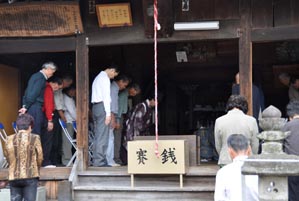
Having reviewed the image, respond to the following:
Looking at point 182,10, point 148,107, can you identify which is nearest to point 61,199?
point 148,107

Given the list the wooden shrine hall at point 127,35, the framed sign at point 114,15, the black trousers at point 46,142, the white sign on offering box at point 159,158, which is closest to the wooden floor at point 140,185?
the wooden shrine hall at point 127,35

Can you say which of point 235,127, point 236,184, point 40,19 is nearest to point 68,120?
point 40,19

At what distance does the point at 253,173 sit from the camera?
3607 millimetres

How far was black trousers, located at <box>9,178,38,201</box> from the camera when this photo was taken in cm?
599

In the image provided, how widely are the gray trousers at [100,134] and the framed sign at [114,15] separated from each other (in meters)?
1.24

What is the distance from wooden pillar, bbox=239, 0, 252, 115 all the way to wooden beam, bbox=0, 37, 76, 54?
2.55 meters

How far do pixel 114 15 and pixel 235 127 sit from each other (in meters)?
2.82

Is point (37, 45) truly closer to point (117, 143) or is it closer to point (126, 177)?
point (117, 143)

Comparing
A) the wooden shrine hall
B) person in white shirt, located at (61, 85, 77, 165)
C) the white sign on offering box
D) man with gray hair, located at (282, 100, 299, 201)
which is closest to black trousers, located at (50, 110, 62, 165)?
person in white shirt, located at (61, 85, 77, 165)

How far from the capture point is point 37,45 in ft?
25.5

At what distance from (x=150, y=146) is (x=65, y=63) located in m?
4.32

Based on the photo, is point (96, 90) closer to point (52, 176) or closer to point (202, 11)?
point (52, 176)

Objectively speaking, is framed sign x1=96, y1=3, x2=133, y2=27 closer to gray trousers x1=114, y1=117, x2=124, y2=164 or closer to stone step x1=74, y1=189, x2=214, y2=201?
gray trousers x1=114, y1=117, x2=124, y2=164

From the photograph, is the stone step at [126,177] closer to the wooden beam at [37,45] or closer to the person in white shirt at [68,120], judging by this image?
the person in white shirt at [68,120]
